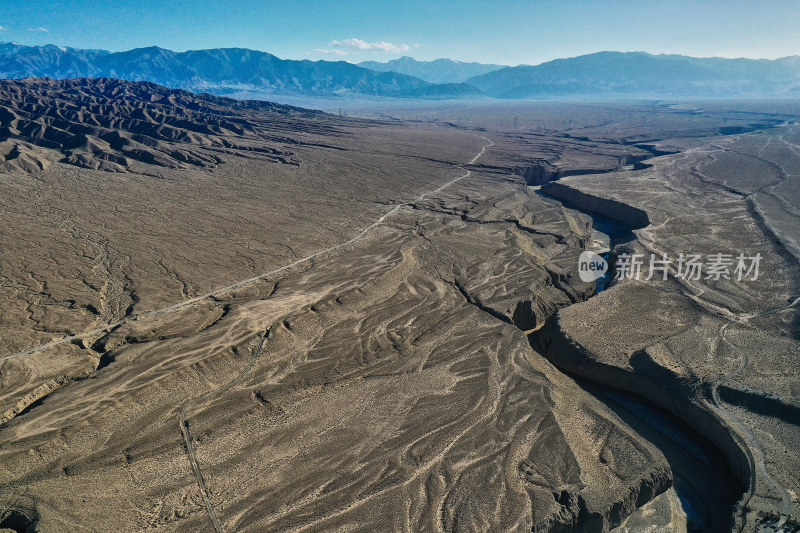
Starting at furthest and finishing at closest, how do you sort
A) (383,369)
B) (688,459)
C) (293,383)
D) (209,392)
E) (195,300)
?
1. (195,300)
2. (383,369)
3. (293,383)
4. (209,392)
5. (688,459)

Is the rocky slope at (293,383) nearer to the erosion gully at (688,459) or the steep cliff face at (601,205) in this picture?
the erosion gully at (688,459)

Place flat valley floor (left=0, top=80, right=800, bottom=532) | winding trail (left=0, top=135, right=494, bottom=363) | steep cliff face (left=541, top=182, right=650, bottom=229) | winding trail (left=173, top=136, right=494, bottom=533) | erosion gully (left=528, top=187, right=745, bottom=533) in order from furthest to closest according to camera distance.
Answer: steep cliff face (left=541, top=182, right=650, bottom=229) → winding trail (left=0, top=135, right=494, bottom=363) → erosion gully (left=528, top=187, right=745, bottom=533) → flat valley floor (left=0, top=80, right=800, bottom=532) → winding trail (left=173, top=136, right=494, bottom=533)

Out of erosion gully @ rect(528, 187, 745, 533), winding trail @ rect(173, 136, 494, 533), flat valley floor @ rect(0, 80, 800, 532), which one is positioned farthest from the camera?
erosion gully @ rect(528, 187, 745, 533)

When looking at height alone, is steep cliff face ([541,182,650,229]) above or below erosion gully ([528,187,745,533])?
above

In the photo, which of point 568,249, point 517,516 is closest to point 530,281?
point 568,249

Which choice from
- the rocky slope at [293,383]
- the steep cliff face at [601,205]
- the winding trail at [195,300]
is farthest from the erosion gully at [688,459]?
the steep cliff face at [601,205]

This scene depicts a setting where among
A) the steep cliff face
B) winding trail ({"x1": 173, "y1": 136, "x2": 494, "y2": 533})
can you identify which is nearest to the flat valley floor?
winding trail ({"x1": 173, "y1": 136, "x2": 494, "y2": 533})

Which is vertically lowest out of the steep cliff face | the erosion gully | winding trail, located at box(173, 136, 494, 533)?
the erosion gully

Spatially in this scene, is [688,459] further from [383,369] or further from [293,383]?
[293,383]

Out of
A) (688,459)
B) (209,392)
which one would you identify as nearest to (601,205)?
(688,459)

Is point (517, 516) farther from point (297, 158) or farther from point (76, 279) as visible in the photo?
point (297, 158)

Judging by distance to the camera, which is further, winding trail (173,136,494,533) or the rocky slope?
the rocky slope

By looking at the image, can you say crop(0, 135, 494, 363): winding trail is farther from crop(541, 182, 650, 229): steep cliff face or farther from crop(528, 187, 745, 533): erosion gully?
crop(541, 182, 650, 229): steep cliff face
